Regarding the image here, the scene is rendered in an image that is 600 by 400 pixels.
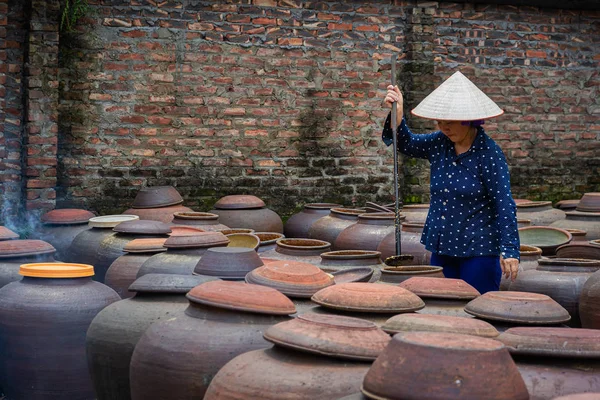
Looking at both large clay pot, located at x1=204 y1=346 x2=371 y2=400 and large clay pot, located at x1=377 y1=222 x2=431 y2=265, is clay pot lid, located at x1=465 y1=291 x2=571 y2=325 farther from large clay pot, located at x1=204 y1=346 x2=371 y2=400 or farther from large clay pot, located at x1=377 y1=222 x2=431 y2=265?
large clay pot, located at x1=377 y1=222 x2=431 y2=265

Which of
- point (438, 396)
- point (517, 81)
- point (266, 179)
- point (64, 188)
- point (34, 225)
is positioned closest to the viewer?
point (438, 396)

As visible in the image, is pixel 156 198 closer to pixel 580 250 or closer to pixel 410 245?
pixel 410 245

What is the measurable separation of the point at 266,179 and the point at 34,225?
99.0 inches

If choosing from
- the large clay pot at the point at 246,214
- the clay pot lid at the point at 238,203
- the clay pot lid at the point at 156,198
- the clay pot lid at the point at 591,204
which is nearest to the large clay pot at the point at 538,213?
the clay pot lid at the point at 591,204

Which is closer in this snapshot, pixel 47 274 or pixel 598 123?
pixel 47 274

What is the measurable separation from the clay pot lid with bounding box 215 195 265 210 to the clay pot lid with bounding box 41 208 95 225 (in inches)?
52.5

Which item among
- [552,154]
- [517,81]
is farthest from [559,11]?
[552,154]

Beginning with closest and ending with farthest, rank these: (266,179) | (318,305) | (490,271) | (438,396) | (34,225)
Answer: (438,396)
(318,305)
(490,271)
(34,225)
(266,179)

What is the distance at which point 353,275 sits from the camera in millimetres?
4742

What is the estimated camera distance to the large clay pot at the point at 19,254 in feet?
18.3

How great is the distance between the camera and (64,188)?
339 inches

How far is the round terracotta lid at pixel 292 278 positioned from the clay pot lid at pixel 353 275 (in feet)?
1.26

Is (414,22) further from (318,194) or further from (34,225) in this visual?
(34,225)

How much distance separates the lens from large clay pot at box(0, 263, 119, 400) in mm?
4734
